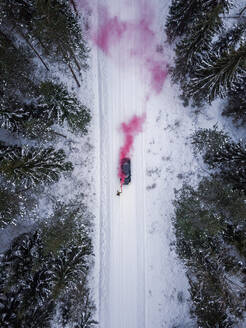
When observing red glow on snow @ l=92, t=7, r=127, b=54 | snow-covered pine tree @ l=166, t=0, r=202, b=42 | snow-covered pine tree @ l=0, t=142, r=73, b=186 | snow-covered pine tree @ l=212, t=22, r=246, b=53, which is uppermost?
red glow on snow @ l=92, t=7, r=127, b=54

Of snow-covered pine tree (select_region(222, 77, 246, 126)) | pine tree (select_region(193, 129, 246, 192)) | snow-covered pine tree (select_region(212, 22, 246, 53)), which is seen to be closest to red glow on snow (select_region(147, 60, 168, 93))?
snow-covered pine tree (select_region(212, 22, 246, 53))

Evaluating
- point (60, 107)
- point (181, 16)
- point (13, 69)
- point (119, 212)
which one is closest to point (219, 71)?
point (181, 16)

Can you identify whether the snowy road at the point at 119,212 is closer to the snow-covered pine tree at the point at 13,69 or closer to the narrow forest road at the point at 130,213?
the narrow forest road at the point at 130,213

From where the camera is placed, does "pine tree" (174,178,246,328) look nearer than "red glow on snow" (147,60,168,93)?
Yes

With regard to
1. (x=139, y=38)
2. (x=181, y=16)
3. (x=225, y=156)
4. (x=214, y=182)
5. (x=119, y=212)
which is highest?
(x=139, y=38)

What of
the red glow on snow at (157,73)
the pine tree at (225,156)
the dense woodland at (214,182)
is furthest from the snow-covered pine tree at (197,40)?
the pine tree at (225,156)

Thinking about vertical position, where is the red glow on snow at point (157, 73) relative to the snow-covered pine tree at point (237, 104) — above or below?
above

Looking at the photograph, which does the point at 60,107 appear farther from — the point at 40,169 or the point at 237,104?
the point at 237,104

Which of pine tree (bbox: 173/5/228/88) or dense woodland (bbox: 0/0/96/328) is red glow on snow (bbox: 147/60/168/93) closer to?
pine tree (bbox: 173/5/228/88)
